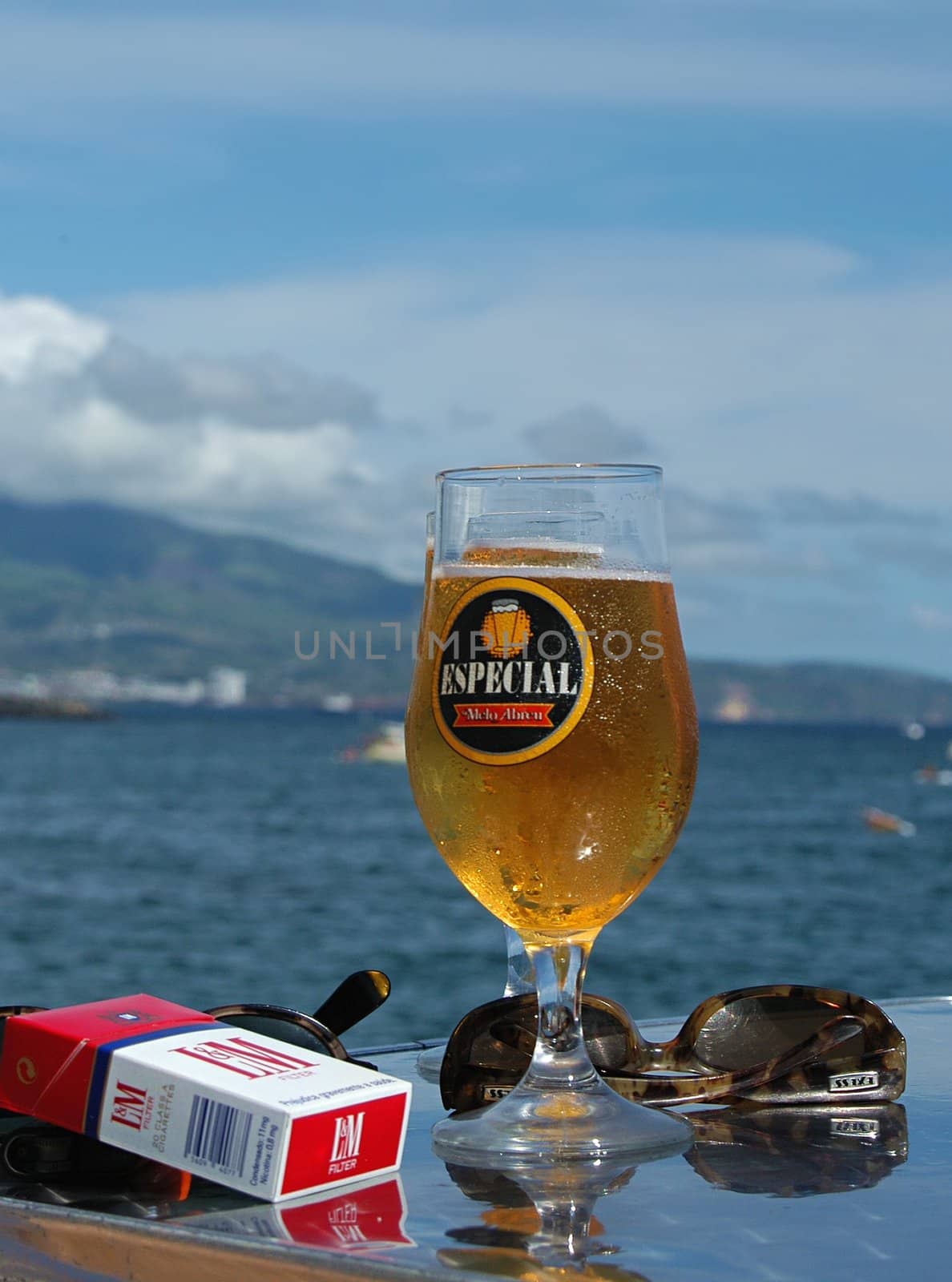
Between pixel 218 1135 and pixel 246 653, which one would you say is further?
pixel 246 653

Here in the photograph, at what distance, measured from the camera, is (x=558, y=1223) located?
1.13 metres

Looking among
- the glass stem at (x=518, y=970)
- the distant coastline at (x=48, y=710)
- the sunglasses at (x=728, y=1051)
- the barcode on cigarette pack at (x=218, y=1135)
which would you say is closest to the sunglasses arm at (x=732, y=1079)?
the sunglasses at (x=728, y=1051)

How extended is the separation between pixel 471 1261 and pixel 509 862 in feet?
1.53

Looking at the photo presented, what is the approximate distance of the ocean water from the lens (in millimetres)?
33812

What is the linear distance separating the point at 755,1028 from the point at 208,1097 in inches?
25.1

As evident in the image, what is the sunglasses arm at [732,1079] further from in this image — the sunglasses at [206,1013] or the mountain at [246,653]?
the mountain at [246,653]

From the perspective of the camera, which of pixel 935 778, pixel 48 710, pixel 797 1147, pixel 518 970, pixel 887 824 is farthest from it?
pixel 48 710

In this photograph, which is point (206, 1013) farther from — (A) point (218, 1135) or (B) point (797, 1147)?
(B) point (797, 1147)

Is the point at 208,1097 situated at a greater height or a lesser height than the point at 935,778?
lesser

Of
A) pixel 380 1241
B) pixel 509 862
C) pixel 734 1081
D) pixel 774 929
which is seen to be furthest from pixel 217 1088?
pixel 774 929

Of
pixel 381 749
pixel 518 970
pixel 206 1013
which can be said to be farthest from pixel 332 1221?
pixel 381 749

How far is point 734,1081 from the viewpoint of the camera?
1.56m

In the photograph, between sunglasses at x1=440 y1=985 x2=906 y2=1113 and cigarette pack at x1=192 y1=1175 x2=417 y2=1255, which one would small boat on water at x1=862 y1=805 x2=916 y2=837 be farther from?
cigarette pack at x1=192 y1=1175 x2=417 y2=1255

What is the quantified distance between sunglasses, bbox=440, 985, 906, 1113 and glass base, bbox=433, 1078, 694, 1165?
0.11 meters
